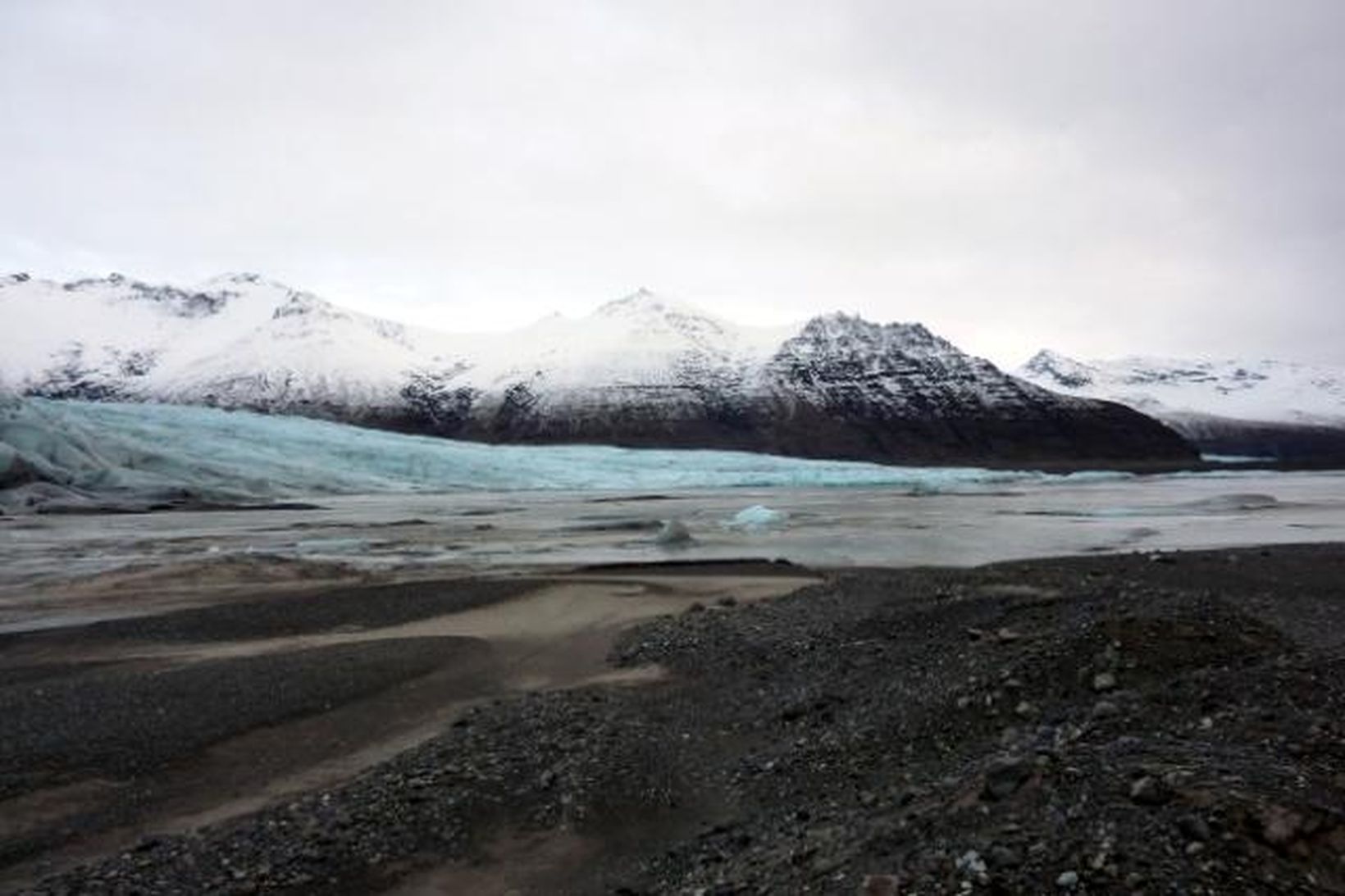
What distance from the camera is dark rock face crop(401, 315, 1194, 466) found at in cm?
13475

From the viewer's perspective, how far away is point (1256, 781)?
4.32m

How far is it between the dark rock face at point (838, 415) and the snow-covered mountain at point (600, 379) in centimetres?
29

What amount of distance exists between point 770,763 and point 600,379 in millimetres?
144844

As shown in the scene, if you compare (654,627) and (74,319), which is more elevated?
(74,319)

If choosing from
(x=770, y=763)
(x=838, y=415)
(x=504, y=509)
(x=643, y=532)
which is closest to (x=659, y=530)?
(x=643, y=532)

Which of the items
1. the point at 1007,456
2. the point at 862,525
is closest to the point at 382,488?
the point at 862,525

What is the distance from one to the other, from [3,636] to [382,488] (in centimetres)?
4269

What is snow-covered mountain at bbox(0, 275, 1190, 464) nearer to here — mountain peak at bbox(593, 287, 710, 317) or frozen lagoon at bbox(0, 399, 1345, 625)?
mountain peak at bbox(593, 287, 710, 317)

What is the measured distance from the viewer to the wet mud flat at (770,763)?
4.25 m

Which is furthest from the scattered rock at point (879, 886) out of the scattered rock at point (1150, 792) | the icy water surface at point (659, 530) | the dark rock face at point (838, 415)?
the dark rock face at point (838, 415)

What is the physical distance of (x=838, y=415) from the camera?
143 metres

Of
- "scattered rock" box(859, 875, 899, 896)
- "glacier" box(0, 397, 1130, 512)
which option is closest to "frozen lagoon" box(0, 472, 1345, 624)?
"glacier" box(0, 397, 1130, 512)

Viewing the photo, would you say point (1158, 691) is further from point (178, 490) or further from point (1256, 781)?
point (178, 490)

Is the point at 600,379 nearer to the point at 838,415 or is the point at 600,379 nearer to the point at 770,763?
the point at 838,415
